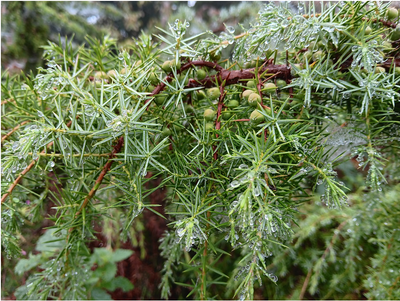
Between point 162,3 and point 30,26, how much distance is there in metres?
0.82

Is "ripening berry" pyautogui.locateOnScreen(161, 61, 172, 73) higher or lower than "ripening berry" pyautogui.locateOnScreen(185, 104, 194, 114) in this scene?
higher

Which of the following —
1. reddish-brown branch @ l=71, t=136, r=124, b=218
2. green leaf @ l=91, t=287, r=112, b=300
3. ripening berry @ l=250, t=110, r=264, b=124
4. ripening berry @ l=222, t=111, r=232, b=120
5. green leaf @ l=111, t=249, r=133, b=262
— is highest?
ripening berry @ l=222, t=111, r=232, b=120

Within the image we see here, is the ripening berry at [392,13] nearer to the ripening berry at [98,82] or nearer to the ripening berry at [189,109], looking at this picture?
the ripening berry at [189,109]

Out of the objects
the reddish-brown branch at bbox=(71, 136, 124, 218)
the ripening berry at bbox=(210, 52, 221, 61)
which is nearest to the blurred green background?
the ripening berry at bbox=(210, 52, 221, 61)

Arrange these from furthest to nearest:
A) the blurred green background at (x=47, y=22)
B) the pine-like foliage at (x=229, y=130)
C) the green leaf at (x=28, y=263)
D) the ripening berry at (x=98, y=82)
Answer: the blurred green background at (x=47, y=22), the green leaf at (x=28, y=263), the ripening berry at (x=98, y=82), the pine-like foliage at (x=229, y=130)

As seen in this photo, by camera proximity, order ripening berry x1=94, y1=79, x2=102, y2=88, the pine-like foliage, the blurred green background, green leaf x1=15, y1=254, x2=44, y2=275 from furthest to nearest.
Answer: the blurred green background → green leaf x1=15, y1=254, x2=44, y2=275 → ripening berry x1=94, y1=79, x2=102, y2=88 → the pine-like foliage

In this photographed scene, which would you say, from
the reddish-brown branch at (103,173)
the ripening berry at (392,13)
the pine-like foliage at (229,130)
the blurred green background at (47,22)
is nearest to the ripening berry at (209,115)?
the pine-like foliage at (229,130)

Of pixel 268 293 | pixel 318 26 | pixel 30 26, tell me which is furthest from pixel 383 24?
pixel 30 26

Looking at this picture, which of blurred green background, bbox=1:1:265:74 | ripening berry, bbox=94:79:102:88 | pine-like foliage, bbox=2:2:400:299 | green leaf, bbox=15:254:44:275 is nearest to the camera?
pine-like foliage, bbox=2:2:400:299

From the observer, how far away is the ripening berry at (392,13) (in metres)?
0.35

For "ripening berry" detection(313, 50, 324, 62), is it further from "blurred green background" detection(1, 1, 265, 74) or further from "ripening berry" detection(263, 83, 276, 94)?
"blurred green background" detection(1, 1, 265, 74)

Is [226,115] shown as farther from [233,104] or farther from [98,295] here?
[98,295]

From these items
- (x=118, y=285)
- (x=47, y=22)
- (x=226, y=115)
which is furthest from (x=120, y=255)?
(x=47, y=22)

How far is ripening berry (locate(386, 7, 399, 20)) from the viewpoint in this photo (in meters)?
0.35
